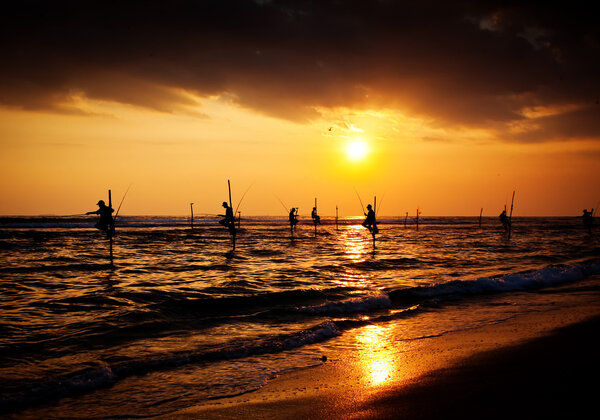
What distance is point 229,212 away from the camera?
2708 cm

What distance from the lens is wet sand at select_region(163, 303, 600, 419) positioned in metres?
4.77

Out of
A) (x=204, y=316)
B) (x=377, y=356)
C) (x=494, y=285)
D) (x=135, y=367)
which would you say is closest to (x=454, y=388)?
(x=377, y=356)

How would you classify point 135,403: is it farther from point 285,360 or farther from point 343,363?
point 343,363

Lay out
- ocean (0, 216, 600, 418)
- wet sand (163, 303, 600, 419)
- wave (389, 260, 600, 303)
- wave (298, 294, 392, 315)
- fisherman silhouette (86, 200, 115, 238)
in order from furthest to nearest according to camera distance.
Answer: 1. fisherman silhouette (86, 200, 115, 238)
2. wave (389, 260, 600, 303)
3. wave (298, 294, 392, 315)
4. ocean (0, 216, 600, 418)
5. wet sand (163, 303, 600, 419)

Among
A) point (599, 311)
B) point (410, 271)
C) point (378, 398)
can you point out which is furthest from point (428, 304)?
point (378, 398)

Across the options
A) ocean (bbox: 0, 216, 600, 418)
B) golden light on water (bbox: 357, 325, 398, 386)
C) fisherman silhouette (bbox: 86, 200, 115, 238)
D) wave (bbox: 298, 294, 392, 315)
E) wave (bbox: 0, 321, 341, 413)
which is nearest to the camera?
wave (bbox: 0, 321, 341, 413)

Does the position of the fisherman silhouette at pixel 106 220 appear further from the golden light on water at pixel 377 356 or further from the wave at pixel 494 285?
the golden light on water at pixel 377 356

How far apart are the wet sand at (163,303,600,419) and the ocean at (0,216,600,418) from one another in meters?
0.69

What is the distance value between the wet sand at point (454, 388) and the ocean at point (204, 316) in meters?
0.69

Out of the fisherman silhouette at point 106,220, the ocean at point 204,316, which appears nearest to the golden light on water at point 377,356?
the ocean at point 204,316

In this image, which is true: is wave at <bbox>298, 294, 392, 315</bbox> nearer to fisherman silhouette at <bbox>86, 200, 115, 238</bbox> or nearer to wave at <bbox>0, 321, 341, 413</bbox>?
wave at <bbox>0, 321, 341, 413</bbox>

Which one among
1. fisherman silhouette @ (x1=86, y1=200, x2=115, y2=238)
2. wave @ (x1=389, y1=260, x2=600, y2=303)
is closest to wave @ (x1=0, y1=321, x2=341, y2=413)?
wave @ (x1=389, y1=260, x2=600, y2=303)

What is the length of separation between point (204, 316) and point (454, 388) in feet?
23.8

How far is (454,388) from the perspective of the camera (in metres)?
5.53
